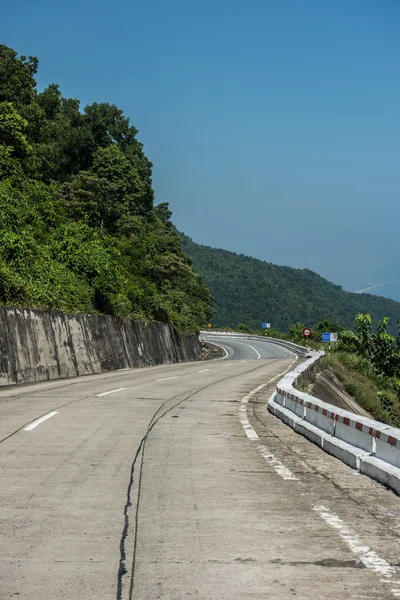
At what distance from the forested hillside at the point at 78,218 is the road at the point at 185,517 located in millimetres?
19179

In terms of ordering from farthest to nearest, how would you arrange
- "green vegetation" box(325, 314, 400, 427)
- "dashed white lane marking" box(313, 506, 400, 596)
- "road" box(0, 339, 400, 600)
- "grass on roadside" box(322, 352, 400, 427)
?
"green vegetation" box(325, 314, 400, 427)
"grass on roadside" box(322, 352, 400, 427)
"dashed white lane marking" box(313, 506, 400, 596)
"road" box(0, 339, 400, 600)

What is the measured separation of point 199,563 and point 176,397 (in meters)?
15.7

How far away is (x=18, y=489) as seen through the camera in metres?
8.16

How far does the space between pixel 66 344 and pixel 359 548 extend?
26.1 metres

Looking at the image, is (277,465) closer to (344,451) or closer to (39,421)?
(344,451)

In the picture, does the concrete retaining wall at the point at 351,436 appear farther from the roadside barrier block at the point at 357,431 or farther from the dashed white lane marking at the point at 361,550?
the dashed white lane marking at the point at 361,550

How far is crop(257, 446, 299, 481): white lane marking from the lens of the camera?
30.4ft

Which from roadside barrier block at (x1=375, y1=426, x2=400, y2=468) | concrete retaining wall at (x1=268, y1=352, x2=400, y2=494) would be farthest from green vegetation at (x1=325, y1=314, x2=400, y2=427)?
roadside barrier block at (x1=375, y1=426, x2=400, y2=468)

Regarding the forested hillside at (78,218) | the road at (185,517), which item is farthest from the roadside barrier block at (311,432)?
the forested hillside at (78,218)

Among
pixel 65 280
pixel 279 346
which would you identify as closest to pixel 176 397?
pixel 65 280

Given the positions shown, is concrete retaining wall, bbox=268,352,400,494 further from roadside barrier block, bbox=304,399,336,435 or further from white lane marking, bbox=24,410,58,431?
white lane marking, bbox=24,410,58,431

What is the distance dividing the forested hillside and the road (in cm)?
1918

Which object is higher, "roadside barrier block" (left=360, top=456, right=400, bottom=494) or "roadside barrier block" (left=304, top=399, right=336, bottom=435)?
"roadside barrier block" (left=304, top=399, right=336, bottom=435)

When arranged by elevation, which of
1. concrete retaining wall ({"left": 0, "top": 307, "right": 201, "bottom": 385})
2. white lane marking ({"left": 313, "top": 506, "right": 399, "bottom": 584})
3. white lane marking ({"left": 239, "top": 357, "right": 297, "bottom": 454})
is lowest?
white lane marking ({"left": 313, "top": 506, "right": 399, "bottom": 584})
